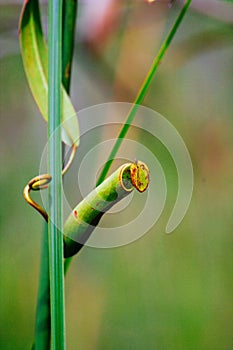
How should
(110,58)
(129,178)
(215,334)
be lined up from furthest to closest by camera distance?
1. (110,58)
2. (215,334)
3. (129,178)

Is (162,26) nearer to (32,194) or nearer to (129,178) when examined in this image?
(32,194)

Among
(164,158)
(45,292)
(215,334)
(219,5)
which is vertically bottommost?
(215,334)

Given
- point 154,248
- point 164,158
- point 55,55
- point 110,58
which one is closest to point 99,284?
point 154,248

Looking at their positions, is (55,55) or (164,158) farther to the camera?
(164,158)

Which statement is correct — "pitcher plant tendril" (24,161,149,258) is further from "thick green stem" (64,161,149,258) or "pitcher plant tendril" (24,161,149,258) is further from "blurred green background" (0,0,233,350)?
"blurred green background" (0,0,233,350)

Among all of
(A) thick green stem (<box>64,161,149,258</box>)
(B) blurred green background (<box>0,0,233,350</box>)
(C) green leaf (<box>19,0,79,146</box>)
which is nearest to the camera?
(A) thick green stem (<box>64,161,149,258</box>)

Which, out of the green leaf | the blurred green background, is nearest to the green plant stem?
the green leaf

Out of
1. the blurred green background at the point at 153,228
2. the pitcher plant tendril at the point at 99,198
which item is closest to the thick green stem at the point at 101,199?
the pitcher plant tendril at the point at 99,198
